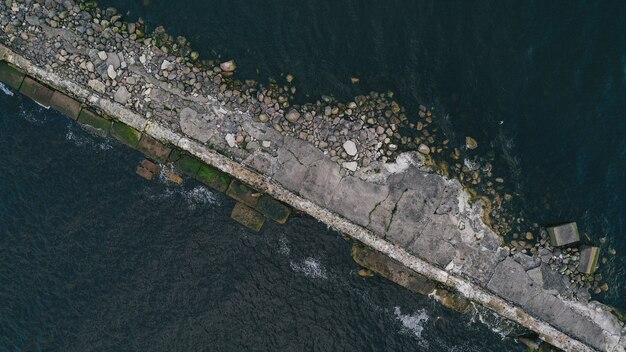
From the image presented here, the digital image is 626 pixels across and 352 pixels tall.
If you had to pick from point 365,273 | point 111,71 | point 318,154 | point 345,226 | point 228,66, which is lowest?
point 365,273

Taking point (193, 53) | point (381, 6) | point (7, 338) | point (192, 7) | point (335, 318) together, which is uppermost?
point (381, 6)

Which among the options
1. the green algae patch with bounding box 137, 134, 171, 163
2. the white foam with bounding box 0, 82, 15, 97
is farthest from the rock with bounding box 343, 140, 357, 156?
the white foam with bounding box 0, 82, 15, 97

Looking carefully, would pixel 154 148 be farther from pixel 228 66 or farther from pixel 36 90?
pixel 36 90

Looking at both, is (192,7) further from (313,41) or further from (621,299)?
(621,299)

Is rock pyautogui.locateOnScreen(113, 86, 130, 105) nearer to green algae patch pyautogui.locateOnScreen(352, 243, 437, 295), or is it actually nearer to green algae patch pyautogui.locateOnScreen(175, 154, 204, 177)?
green algae patch pyautogui.locateOnScreen(175, 154, 204, 177)

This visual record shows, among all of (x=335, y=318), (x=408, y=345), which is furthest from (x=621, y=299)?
(x=335, y=318)

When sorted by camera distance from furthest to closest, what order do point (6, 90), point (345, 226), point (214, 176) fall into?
point (6, 90), point (214, 176), point (345, 226)

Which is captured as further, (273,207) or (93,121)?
(93,121)

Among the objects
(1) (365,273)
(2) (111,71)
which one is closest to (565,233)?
(1) (365,273)
